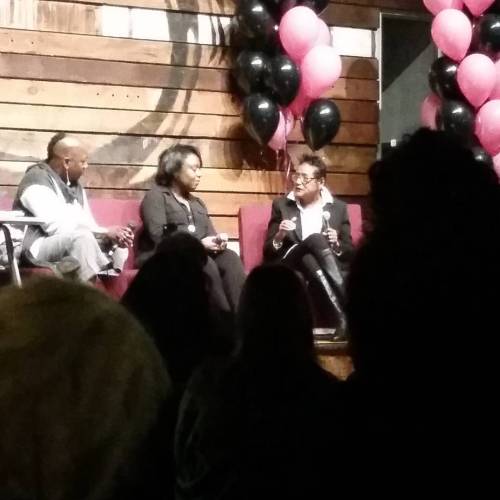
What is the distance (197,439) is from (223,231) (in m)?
3.60

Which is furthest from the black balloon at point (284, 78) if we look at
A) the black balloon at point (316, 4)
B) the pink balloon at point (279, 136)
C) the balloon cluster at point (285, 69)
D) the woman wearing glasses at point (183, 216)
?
the woman wearing glasses at point (183, 216)

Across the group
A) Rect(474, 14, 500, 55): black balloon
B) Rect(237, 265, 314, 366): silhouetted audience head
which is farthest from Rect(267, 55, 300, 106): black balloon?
Rect(237, 265, 314, 366): silhouetted audience head

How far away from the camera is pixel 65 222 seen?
12.0ft

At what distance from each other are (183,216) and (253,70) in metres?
0.78

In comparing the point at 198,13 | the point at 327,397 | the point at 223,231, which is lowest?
the point at 327,397

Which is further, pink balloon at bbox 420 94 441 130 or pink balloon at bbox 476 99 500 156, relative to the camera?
pink balloon at bbox 420 94 441 130

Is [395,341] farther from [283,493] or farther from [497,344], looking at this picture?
[283,493]

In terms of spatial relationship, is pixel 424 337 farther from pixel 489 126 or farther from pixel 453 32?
pixel 453 32

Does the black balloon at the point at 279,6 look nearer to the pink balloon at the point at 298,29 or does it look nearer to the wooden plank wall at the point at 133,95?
the pink balloon at the point at 298,29

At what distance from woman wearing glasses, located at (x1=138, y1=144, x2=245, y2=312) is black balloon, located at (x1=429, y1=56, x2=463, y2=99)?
4.12 feet

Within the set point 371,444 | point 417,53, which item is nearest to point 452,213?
point 371,444

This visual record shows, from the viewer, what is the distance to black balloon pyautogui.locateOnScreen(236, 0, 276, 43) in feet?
13.7

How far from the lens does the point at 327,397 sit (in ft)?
3.34

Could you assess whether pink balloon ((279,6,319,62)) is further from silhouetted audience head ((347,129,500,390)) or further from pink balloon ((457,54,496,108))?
silhouetted audience head ((347,129,500,390))
